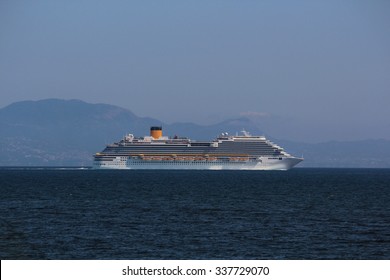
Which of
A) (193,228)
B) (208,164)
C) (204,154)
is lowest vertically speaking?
(193,228)

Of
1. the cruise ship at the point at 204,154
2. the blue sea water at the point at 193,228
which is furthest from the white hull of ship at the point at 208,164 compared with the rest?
the blue sea water at the point at 193,228

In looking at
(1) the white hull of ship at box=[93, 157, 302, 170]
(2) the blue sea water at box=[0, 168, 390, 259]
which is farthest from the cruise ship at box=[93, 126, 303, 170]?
(2) the blue sea water at box=[0, 168, 390, 259]

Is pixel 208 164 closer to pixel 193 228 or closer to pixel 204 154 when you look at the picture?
pixel 204 154

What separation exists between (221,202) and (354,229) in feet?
64.5

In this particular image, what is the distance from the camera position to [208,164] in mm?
173250

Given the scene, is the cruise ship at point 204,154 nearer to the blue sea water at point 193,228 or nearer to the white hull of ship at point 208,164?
the white hull of ship at point 208,164

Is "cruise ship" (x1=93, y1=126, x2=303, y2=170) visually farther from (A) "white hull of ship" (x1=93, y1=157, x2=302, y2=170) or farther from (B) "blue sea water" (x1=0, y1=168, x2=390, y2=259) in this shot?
(B) "blue sea water" (x1=0, y1=168, x2=390, y2=259)

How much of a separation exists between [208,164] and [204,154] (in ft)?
9.09

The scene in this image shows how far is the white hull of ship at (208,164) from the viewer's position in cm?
17025

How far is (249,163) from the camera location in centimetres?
16938

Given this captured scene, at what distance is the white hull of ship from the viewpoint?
17025cm

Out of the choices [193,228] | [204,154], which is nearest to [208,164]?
[204,154]

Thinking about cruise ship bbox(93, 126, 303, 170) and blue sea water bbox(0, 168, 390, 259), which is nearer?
blue sea water bbox(0, 168, 390, 259)
